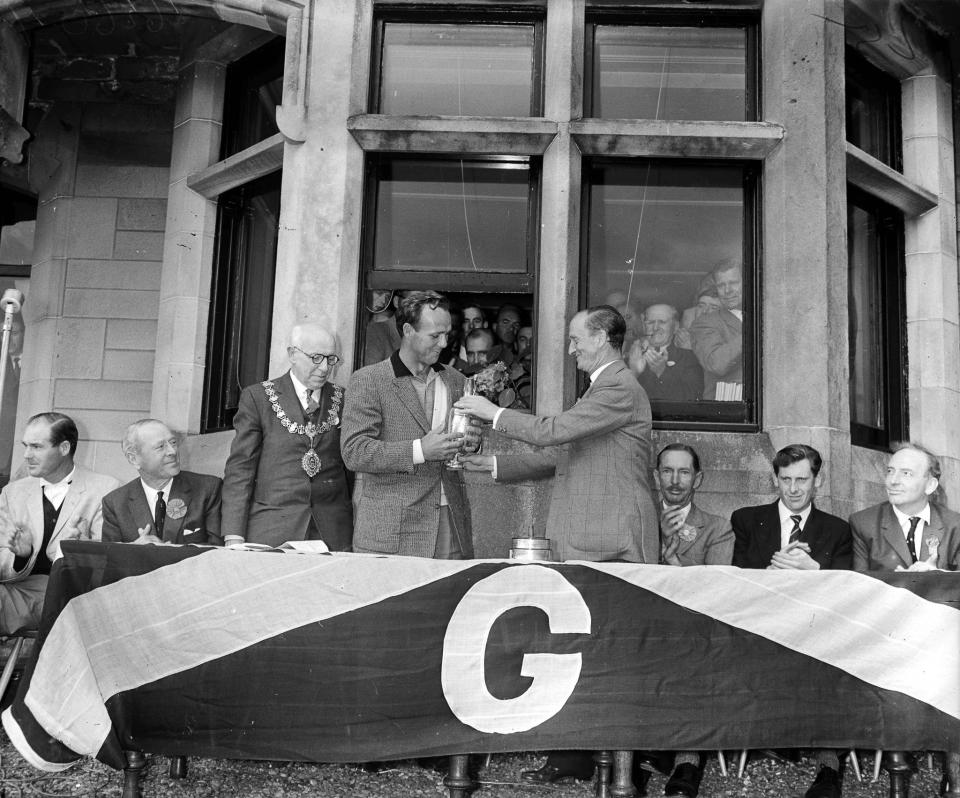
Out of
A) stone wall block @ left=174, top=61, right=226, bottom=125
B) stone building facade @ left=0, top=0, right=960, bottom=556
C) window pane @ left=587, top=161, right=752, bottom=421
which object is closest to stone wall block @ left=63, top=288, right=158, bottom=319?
stone building facade @ left=0, top=0, right=960, bottom=556

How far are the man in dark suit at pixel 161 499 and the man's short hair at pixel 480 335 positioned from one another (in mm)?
1825

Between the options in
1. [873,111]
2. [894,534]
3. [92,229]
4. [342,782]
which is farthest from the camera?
[92,229]

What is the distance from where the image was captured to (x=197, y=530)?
Answer: 18.2ft

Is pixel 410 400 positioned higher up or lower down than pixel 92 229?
lower down

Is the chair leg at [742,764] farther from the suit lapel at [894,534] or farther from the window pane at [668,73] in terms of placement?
the window pane at [668,73]

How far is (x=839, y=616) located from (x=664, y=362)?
8.59 ft

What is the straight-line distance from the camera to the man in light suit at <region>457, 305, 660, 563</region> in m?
4.87

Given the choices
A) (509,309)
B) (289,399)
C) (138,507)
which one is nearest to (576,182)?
(509,309)

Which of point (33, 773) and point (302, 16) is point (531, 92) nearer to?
point (302, 16)

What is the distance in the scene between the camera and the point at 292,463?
17.5 feet

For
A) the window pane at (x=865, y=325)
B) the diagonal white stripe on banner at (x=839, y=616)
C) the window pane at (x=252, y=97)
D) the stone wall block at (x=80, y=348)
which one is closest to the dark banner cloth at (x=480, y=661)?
the diagonal white stripe on banner at (x=839, y=616)

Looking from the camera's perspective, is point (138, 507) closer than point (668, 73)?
Yes

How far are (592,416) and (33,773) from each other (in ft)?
8.80

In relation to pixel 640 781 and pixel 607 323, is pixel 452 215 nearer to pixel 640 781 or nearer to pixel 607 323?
pixel 607 323
